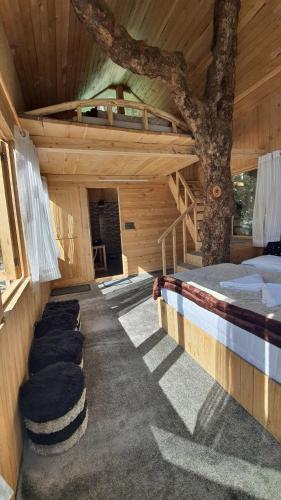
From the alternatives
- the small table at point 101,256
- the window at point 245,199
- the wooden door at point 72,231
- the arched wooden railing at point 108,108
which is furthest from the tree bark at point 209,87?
the small table at point 101,256

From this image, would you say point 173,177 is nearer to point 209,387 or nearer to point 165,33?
point 165,33

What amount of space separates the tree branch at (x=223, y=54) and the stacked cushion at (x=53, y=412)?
3441 millimetres

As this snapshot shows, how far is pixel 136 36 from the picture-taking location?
3916 mm

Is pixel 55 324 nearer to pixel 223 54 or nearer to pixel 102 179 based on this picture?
pixel 102 179

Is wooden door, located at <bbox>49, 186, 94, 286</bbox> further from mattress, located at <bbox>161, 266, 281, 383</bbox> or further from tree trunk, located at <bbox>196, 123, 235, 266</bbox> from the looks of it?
mattress, located at <bbox>161, 266, 281, 383</bbox>

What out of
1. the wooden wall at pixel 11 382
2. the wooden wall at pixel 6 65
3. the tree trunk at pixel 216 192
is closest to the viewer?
the wooden wall at pixel 11 382

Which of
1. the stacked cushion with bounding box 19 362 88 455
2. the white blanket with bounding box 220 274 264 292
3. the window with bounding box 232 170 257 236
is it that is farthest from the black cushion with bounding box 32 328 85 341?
the window with bounding box 232 170 257 236

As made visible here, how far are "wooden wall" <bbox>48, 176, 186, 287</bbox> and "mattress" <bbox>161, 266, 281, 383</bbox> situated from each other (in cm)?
320

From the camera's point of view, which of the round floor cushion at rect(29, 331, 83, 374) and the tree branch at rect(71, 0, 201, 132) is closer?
the round floor cushion at rect(29, 331, 83, 374)

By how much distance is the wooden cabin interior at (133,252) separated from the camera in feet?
4.18

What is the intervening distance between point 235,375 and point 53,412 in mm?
1242

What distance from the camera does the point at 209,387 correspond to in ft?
5.99

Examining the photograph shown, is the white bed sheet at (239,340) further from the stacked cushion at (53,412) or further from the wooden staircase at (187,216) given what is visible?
the wooden staircase at (187,216)

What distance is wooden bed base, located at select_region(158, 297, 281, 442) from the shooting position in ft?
4.58
